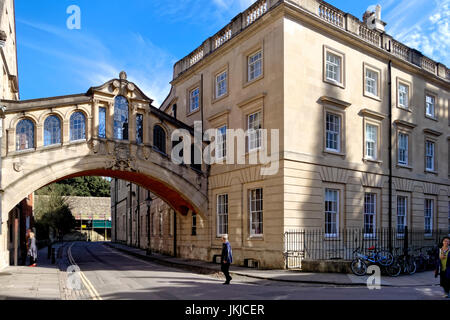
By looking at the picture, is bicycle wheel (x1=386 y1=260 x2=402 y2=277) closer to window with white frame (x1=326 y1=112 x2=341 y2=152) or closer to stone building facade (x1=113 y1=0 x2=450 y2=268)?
stone building facade (x1=113 y1=0 x2=450 y2=268)

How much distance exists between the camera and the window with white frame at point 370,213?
74.7 feet

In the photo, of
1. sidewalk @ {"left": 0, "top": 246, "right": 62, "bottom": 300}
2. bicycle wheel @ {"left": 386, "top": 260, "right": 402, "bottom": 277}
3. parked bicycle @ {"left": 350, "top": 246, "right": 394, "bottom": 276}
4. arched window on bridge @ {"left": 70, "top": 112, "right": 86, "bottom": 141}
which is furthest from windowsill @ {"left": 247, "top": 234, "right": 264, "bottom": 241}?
arched window on bridge @ {"left": 70, "top": 112, "right": 86, "bottom": 141}

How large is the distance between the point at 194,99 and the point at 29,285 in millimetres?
16985

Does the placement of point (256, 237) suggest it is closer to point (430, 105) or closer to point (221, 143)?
point (221, 143)

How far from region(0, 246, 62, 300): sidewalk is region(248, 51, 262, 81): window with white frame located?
43.4 ft

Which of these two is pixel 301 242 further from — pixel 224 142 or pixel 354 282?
pixel 224 142

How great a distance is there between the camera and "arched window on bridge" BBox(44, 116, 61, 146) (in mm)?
20617

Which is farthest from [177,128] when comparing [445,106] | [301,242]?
[445,106]

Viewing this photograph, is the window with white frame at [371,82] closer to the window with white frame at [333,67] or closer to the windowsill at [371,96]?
the windowsill at [371,96]

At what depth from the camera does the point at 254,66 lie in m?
22.4

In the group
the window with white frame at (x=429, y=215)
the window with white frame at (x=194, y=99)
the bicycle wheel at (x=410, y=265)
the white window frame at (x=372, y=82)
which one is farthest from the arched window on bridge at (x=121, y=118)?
the window with white frame at (x=429, y=215)

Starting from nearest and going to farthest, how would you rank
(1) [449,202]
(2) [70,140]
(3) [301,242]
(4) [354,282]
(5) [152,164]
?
1. (4) [354,282]
2. (3) [301,242]
3. (2) [70,140]
4. (5) [152,164]
5. (1) [449,202]

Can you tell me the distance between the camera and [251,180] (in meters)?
21.2

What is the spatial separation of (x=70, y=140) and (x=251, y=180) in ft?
29.7
